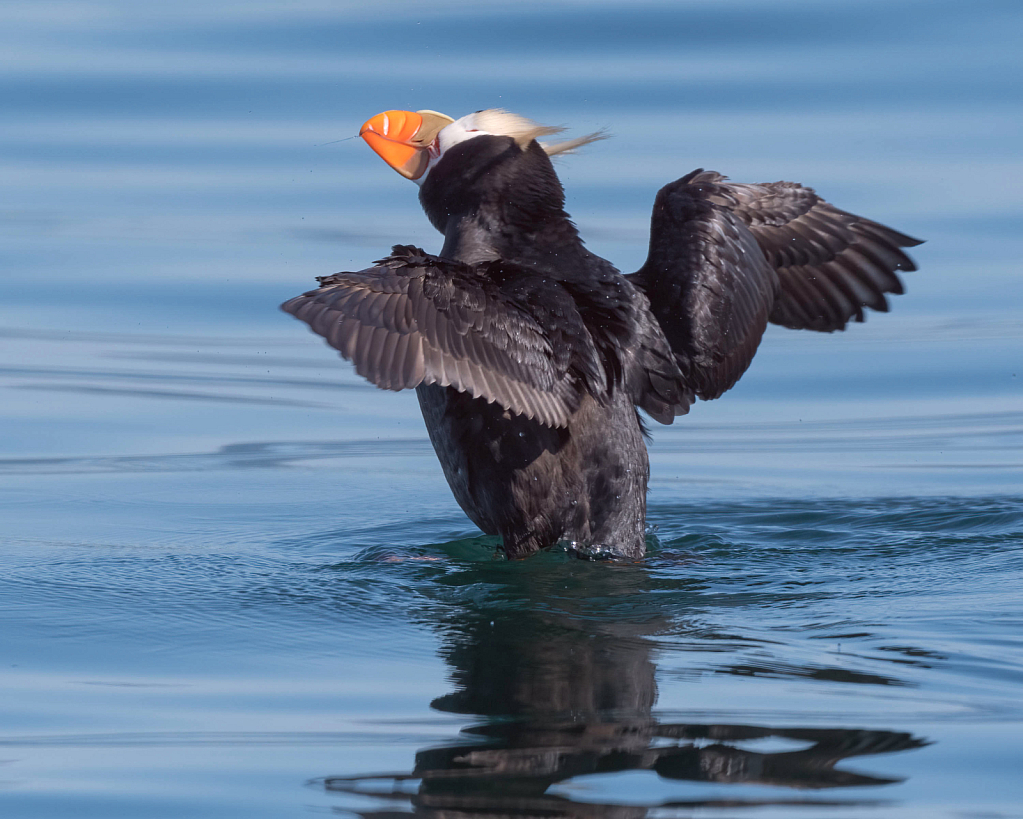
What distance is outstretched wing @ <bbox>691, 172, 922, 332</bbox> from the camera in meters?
5.67

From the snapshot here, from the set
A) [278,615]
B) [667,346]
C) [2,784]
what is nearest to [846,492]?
[667,346]

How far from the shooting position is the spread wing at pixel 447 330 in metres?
4.01

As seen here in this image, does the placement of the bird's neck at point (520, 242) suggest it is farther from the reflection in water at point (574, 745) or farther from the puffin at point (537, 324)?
the reflection in water at point (574, 745)

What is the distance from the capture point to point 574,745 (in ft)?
9.80

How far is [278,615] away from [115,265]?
4.95 meters

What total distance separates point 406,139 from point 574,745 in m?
2.65

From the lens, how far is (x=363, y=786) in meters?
2.86

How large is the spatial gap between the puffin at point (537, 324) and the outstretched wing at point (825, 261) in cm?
27

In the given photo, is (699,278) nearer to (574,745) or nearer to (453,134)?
(453,134)

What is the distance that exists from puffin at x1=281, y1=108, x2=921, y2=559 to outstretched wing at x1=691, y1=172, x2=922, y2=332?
265mm

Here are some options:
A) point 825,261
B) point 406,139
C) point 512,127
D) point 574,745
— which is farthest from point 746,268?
point 574,745

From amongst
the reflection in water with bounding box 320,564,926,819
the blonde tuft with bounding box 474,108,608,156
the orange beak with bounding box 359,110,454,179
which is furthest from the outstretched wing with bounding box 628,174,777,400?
the reflection in water with bounding box 320,564,926,819

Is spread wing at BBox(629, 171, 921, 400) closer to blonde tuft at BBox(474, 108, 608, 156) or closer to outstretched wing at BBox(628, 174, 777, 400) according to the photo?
outstretched wing at BBox(628, 174, 777, 400)

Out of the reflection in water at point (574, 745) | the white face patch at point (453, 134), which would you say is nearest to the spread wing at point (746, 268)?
the white face patch at point (453, 134)
